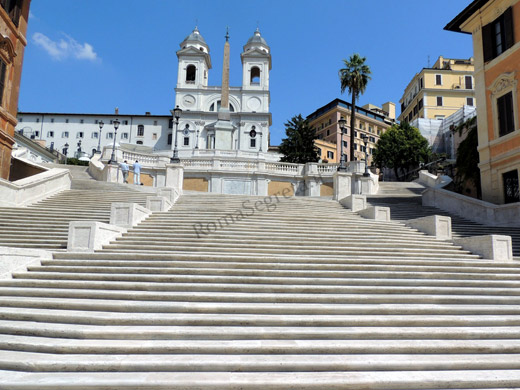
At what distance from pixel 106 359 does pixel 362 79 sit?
45.6 m

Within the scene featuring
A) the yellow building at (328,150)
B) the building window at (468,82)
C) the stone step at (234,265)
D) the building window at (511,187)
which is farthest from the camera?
the yellow building at (328,150)

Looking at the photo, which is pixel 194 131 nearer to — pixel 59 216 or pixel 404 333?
pixel 59 216

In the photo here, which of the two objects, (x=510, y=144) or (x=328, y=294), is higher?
(x=510, y=144)

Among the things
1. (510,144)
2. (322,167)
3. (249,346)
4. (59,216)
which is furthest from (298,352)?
(322,167)

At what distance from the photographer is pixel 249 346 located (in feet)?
19.4

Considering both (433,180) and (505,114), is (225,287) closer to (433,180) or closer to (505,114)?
(505,114)

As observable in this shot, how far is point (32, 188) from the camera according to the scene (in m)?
15.5

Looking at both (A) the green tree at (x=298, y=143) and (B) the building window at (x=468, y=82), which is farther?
(B) the building window at (x=468, y=82)

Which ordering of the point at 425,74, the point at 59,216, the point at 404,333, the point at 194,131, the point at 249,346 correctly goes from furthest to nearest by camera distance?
the point at 194,131
the point at 425,74
the point at 59,216
the point at 404,333
the point at 249,346

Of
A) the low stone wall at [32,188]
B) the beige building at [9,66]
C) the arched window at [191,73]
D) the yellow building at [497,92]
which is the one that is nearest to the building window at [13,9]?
the beige building at [9,66]

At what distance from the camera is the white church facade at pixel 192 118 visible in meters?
73.6

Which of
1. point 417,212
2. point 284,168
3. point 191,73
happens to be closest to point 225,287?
point 417,212

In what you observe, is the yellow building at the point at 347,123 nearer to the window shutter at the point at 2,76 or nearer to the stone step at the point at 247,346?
the window shutter at the point at 2,76

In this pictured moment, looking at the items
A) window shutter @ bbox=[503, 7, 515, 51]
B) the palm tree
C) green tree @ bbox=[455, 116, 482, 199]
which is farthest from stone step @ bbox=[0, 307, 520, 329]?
the palm tree
